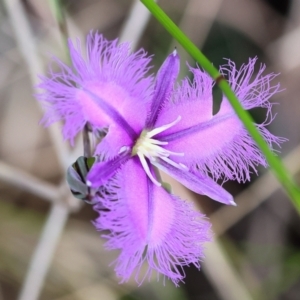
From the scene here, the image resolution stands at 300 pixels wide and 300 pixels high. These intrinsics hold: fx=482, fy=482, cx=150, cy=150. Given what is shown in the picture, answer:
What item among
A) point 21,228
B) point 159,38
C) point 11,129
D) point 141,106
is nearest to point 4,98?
point 11,129

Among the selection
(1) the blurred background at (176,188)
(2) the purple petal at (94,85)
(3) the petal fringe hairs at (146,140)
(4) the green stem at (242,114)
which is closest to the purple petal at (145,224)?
(3) the petal fringe hairs at (146,140)

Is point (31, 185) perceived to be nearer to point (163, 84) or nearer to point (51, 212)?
point (51, 212)

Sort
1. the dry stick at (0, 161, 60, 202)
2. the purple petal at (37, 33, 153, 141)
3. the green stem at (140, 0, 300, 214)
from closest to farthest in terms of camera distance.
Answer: the green stem at (140, 0, 300, 214)
the purple petal at (37, 33, 153, 141)
the dry stick at (0, 161, 60, 202)

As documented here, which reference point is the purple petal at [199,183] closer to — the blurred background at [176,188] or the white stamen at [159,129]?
the white stamen at [159,129]

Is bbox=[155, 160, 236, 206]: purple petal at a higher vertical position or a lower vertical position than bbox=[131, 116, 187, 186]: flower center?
lower

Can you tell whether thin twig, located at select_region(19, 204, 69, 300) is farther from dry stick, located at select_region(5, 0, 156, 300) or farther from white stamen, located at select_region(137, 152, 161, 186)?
white stamen, located at select_region(137, 152, 161, 186)

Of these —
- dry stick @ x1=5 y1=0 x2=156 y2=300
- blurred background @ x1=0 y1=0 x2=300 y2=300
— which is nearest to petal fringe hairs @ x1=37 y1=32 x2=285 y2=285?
dry stick @ x1=5 y1=0 x2=156 y2=300
